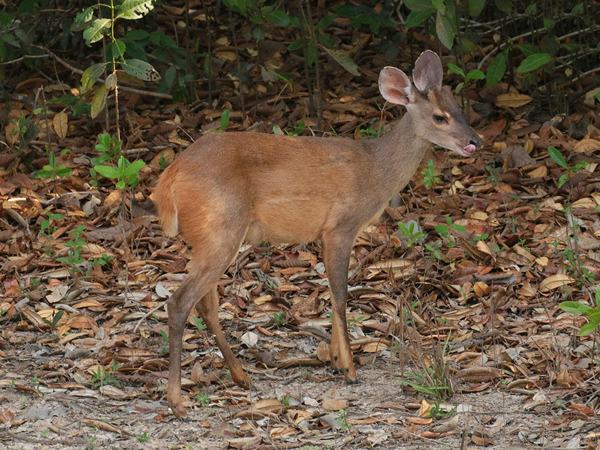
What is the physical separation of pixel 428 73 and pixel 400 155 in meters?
0.56

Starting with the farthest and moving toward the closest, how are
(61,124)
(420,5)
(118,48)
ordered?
(61,124) < (420,5) < (118,48)

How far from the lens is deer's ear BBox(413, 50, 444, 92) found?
5555 millimetres

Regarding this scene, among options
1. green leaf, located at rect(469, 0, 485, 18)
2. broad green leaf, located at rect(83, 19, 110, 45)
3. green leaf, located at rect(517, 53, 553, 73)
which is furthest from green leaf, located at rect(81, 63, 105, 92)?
green leaf, located at rect(517, 53, 553, 73)

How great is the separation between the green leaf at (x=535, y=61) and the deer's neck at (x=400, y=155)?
2193mm

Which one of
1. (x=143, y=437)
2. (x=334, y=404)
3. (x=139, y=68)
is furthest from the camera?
(x=139, y=68)

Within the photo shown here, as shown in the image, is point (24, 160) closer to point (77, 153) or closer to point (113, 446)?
point (77, 153)

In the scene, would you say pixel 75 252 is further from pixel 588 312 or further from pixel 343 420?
pixel 588 312

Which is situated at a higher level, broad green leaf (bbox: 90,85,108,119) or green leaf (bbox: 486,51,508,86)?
broad green leaf (bbox: 90,85,108,119)

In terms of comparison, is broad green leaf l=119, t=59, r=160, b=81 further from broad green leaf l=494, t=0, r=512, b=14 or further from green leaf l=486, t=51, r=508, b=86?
broad green leaf l=494, t=0, r=512, b=14

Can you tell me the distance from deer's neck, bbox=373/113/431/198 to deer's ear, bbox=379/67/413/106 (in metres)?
0.13

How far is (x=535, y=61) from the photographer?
736cm

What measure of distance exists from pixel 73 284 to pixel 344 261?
2078 mm

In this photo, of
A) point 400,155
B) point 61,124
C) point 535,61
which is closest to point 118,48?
point 61,124

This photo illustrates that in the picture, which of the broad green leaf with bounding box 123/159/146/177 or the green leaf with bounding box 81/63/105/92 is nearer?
the broad green leaf with bounding box 123/159/146/177
